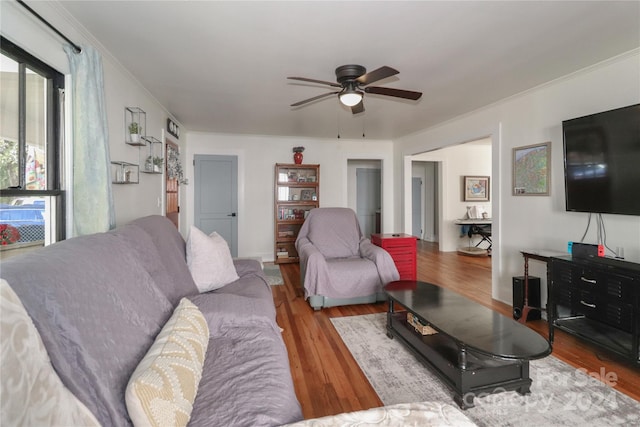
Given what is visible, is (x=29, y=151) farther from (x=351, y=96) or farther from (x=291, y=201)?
(x=291, y=201)

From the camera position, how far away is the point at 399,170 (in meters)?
5.90

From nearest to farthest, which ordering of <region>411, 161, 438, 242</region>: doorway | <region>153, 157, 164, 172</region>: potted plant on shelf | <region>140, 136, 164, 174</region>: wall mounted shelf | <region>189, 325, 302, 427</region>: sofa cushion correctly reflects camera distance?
<region>189, 325, 302, 427</region>: sofa cushion
<region>140, 136, 164, 174</region>: wall mounted shelf
<region>153, 157, 164, 172</region>: potted plant on shelf
<region>411, 161, 438, 242</region>: doorway

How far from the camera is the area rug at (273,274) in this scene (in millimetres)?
4261

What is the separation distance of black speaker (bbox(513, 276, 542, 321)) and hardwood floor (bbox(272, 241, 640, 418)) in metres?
0.09

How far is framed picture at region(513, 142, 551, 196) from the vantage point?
9.91ft

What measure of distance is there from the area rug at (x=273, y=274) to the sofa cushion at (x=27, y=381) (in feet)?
10.6

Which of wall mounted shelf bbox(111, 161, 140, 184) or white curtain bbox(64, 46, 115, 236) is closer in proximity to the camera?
white curtain bbox(64, 46, 115, 236)

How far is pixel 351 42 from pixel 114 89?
1.96 metres

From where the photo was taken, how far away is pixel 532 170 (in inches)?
124

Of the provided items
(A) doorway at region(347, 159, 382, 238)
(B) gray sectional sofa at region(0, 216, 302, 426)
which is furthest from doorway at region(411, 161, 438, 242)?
(B) gray sectional sofa at region(0, 216, 302, 426)

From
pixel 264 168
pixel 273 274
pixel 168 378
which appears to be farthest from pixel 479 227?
pixel 168 378

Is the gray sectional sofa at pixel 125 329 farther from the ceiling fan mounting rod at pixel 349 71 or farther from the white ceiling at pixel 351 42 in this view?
the ceiling fan mounting rod at pixel 349 71

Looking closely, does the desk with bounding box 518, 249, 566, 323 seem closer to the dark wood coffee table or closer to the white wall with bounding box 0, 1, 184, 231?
the dark wood coffee table

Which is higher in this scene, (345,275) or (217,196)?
(217,196)
